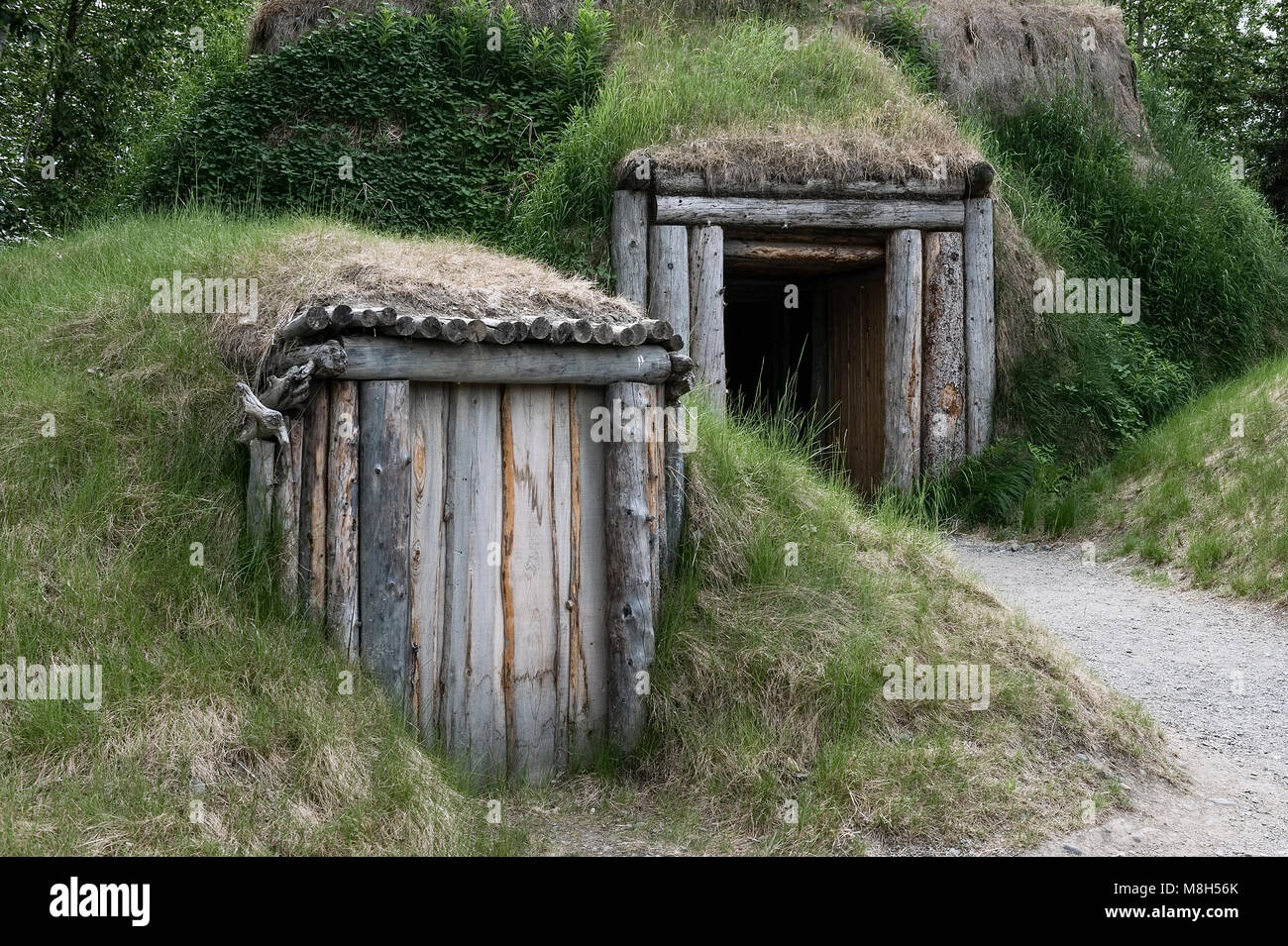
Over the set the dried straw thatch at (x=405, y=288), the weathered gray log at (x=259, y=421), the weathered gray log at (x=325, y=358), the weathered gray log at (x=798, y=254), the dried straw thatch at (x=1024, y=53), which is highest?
the dried straw thatch at (x=1024, y=53)

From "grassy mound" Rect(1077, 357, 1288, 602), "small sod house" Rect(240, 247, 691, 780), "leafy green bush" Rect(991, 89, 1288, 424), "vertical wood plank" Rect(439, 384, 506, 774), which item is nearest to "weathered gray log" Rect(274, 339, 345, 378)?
"small sod house" Rect(240, 247, 691, 780)

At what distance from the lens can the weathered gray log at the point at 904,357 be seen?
9.88 metres

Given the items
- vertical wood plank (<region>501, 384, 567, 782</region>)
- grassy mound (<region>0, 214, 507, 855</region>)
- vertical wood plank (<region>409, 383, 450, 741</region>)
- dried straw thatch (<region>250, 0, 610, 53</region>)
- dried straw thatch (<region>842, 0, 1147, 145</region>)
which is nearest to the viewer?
grassy mound (<region>0, 214, 507, 855</region>)

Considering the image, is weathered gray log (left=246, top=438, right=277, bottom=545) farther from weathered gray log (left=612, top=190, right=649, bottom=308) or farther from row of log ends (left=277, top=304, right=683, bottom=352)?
weathered gray log (left=612, top=190, right=649, bottom=308)

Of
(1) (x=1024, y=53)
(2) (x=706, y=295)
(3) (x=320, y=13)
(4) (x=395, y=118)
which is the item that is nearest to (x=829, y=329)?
(2) (x=706, y=295)

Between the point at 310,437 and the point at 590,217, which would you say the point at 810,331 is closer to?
the point at 590,217

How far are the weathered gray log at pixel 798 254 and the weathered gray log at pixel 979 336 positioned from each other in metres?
0.83

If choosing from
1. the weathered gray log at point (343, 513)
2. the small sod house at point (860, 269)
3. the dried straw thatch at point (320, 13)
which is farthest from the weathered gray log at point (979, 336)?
the weathered gray log at point (343, 513)

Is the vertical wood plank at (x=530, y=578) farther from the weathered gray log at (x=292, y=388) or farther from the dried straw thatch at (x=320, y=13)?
the dried straw thatch at (x=320, y=13)

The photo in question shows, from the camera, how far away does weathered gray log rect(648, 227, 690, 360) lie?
9.33 meters

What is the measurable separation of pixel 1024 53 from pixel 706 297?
6386 millimetres

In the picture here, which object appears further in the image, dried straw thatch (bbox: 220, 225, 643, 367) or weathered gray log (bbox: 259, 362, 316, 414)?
dried straw thatch (bbox: 220, 225, 643, 367)

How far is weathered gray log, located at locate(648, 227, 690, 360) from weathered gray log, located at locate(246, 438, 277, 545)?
4781 millimetres

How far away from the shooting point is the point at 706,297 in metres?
9.45
